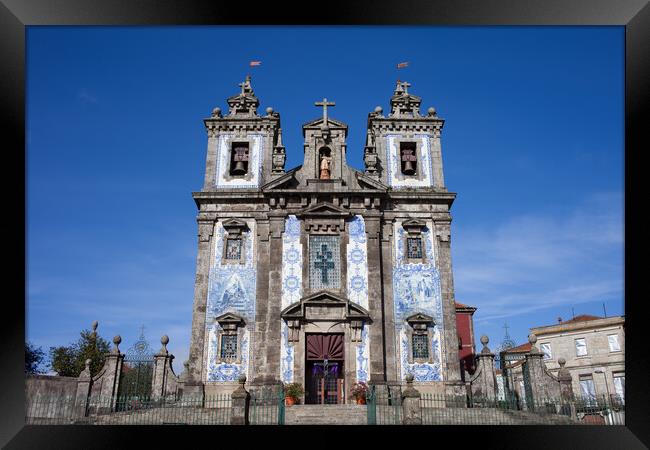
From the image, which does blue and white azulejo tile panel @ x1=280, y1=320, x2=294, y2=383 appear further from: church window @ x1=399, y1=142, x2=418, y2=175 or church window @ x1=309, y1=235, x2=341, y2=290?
church window @ x1=399, y1=142, x2=418, y2=175

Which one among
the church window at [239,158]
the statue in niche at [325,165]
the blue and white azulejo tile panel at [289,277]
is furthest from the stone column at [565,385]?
the church window at [239,158]

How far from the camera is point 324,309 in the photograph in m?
21.0

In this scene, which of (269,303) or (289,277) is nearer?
(269,303)

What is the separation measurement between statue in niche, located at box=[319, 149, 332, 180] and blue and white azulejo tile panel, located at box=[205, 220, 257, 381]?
3.77 meters

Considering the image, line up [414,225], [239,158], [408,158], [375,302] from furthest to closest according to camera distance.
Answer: [408,158] < [239,158] < [414,225] < [375,302]

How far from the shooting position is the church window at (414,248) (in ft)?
73.9

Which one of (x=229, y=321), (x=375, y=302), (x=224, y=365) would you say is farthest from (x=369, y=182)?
(x=224, y=365)

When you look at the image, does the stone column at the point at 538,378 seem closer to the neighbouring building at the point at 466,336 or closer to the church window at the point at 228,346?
the church window at the point at 228,346

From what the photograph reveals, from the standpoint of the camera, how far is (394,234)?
22750 millimetres

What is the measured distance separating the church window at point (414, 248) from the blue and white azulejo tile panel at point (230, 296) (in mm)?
6371

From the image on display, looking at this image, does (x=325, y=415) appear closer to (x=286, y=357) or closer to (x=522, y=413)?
(x=286, y=357)
